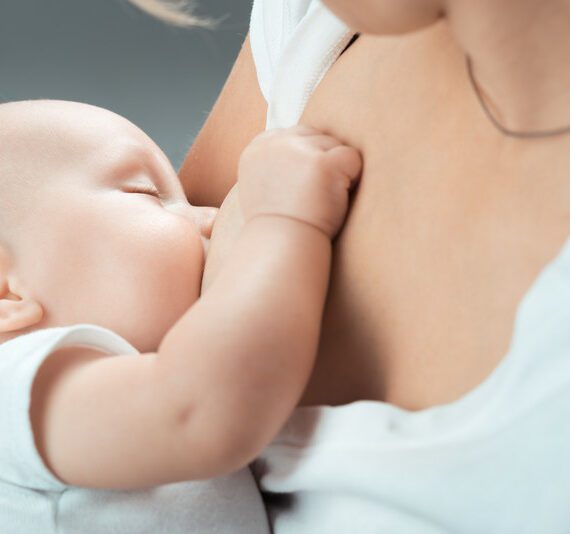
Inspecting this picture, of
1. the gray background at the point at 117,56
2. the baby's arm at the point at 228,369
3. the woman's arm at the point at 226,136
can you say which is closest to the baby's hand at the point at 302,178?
the baby's arm at the point at 228,369

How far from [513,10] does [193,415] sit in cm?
29

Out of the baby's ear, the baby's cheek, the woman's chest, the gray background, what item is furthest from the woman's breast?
the gray background

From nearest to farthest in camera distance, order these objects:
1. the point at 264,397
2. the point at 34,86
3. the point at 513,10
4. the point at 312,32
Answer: the point at 513,10 < the point at 264,397 < the point at 312,32 < the point at 34,86

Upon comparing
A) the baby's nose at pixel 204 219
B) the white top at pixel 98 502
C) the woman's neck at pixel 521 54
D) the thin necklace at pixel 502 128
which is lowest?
the white top at pixel 98 502

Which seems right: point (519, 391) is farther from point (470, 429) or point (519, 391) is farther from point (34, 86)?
point (34, 86)

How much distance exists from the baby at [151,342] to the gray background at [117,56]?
0.82 metres

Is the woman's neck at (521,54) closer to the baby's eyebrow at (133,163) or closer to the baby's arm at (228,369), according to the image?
the baby's arm at (228,369)

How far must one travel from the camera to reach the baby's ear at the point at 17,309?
0.73 metres

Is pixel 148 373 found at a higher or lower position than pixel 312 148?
lower

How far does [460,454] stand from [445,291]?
0.30 ft

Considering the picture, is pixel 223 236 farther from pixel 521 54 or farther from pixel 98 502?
pixel 521 54

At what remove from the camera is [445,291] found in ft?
1.75

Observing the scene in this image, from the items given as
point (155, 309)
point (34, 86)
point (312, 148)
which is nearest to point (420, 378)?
point (312, 148)

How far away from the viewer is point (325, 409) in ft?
1.95
